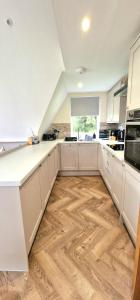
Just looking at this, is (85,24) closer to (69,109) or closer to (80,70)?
(80,70)

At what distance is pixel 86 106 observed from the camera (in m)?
4.17

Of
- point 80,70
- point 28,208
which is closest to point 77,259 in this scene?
point 28,208

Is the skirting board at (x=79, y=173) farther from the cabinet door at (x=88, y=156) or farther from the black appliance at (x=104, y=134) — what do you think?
the black appliance at (x=104, y=134)

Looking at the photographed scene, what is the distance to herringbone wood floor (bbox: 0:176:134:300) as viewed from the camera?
1.21 metres

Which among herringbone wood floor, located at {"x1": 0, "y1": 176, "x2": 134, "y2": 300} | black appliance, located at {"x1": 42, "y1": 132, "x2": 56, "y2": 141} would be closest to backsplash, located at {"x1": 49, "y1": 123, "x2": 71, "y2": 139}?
black appliance, located at {"x1": 42, "y1": 132, "x2": 56, "y2": 141}

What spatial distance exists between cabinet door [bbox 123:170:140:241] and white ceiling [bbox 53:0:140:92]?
1.43 meters

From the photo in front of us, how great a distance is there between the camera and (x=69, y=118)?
167 inches

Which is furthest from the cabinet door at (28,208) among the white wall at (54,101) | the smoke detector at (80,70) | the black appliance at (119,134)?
the black appliance at (119,134)

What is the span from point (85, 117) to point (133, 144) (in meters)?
2.90

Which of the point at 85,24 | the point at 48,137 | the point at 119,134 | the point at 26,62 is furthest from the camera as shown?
→ the point at 48,137

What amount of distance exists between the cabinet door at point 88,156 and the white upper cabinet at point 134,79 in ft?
6.31

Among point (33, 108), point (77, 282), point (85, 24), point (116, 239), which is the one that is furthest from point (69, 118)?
point (77, 282)

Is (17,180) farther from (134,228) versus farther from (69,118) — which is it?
(69,118)

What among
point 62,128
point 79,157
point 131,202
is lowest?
point 131,202
